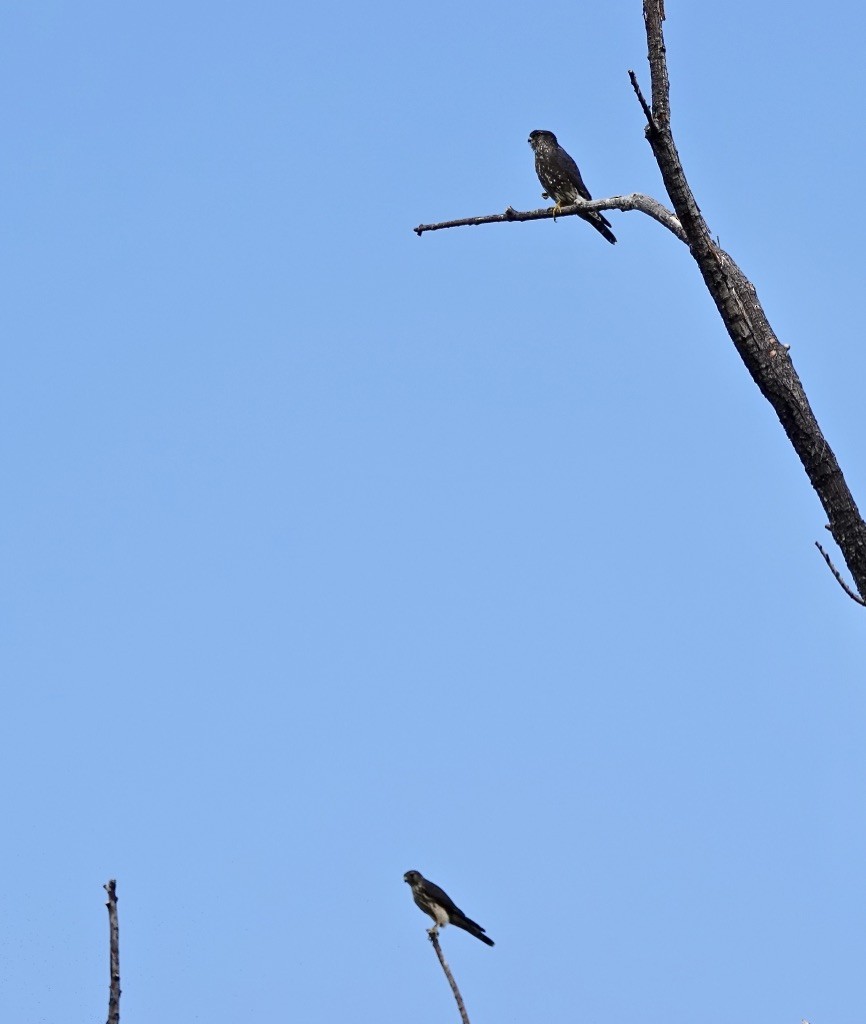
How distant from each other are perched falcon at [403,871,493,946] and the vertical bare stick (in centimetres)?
540

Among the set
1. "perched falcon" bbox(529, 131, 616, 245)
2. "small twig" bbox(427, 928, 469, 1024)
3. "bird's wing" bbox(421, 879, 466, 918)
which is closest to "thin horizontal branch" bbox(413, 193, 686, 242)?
"small twig" bbox(427, 928, 469, 1024)

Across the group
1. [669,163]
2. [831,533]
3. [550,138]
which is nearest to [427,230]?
[669,163]

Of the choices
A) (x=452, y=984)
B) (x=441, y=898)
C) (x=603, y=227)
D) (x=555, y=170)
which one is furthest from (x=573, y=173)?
(x=452, y=984)

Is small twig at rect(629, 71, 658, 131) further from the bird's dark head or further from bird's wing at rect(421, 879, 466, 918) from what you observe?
the bird's dark head

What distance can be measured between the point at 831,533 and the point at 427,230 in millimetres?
2422

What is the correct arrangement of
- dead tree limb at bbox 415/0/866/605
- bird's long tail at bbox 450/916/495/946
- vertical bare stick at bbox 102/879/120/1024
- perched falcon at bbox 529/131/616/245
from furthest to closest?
perched falcon at bbox 529/131/616/245 < bird's long tail at bbox 450/916/495/946 < dead tree limb at bbox 415/0/866/605 < vertical bare stick at bbox 102/879/120/1024

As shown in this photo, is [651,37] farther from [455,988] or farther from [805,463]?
[455,988]

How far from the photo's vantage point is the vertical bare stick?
4703mm

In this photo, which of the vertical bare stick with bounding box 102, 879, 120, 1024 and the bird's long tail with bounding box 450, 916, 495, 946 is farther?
the bird's long tail with bounding box 450, 916, 495, 946

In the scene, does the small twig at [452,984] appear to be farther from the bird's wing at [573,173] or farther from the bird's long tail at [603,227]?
the bird's wing at [573,173]

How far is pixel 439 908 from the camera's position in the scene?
10.1 m

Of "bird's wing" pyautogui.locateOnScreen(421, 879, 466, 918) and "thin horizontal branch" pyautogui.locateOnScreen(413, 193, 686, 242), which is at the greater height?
"thin horizontal branch" pyautogui.locateOnScreen(413, 193, 686, 242)

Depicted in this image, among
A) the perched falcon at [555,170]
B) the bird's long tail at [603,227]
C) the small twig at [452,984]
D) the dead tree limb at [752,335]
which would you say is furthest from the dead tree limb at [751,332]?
the perched falcon at [555,170]

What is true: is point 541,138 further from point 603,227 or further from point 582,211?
point 582,211
